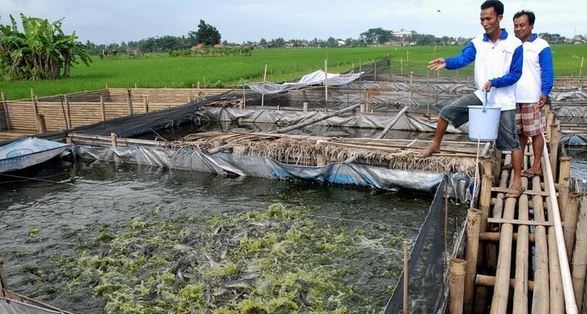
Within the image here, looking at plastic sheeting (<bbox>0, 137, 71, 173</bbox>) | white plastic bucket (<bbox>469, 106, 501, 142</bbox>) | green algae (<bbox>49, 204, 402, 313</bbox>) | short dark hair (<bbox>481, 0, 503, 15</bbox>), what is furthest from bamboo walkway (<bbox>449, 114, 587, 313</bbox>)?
plastic sheeting (<bbox>0, 137, 71, 173</bbox>)

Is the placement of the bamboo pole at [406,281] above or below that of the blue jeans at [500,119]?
below

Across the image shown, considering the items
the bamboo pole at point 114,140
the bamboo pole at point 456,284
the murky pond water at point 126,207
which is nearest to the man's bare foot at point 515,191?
the bamboo pole at point 456,284

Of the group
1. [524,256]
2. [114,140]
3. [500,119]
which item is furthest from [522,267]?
[114,140]

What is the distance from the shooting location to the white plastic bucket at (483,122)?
170 inches

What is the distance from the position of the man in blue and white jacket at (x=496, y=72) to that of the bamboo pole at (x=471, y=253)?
1212 millimetres

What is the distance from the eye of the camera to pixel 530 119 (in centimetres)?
484

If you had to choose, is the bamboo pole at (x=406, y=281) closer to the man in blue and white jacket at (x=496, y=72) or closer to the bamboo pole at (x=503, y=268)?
the bamboo pole at (x=503, y=268)

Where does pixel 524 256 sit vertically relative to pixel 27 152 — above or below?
above

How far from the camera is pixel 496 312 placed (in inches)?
119

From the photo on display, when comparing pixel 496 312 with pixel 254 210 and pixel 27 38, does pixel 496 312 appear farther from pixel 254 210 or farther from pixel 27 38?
pixel 27 38

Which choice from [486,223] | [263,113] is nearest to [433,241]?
[486,223]

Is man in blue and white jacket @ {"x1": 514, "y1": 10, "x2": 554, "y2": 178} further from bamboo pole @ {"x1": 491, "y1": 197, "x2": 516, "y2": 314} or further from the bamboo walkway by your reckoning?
bamboo pole @ {"x1": 491, "y1": 197, "x2": 516, "y2": 314}

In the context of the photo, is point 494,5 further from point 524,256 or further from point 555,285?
point 555,285

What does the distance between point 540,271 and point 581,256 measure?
1.07 feet
